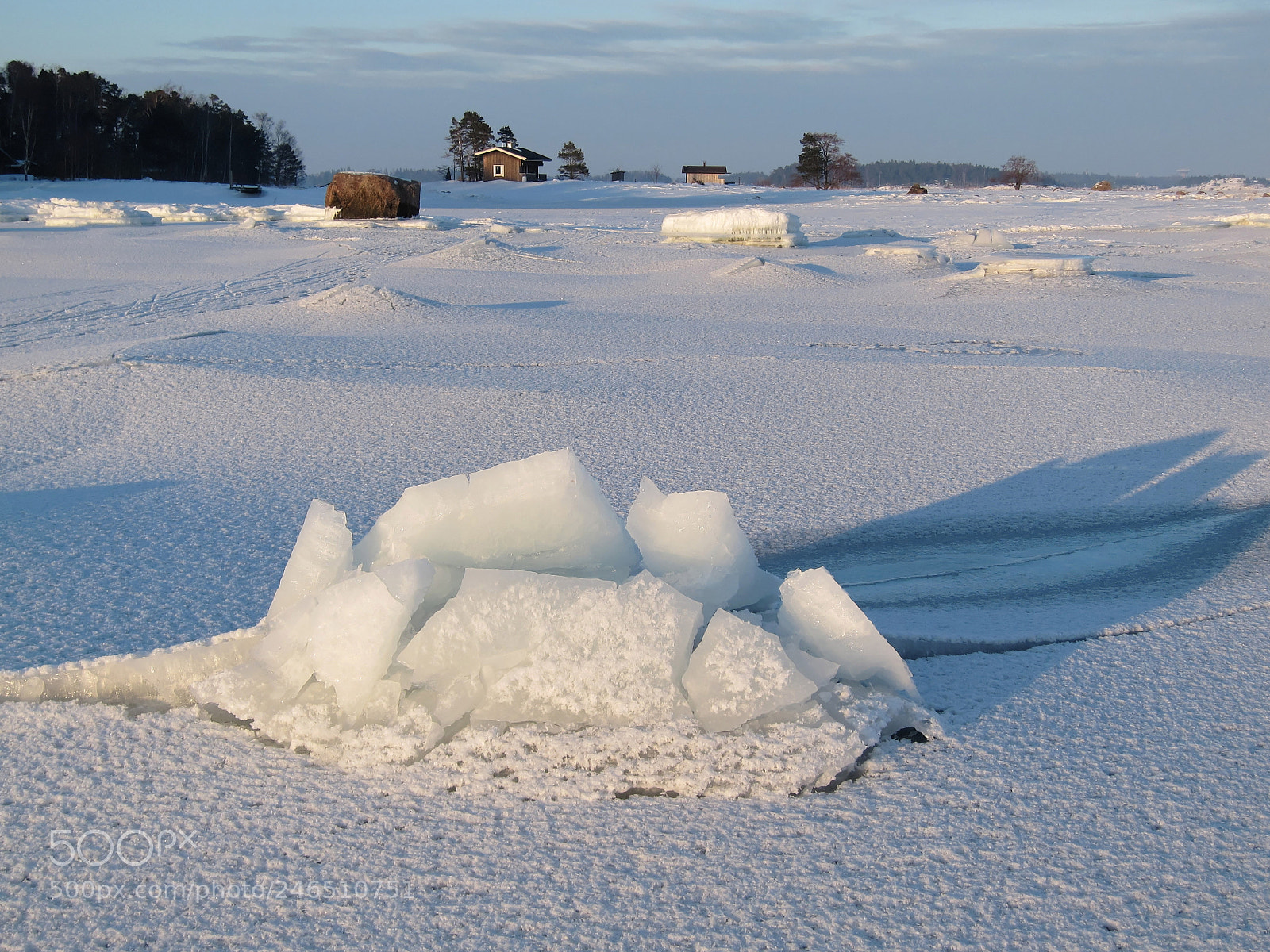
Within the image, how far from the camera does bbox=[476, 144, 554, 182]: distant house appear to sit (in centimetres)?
3753

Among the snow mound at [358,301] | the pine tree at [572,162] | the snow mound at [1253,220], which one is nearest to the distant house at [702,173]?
the pine tree at [572,162]

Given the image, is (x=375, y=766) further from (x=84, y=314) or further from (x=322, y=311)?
(x=84, y=314)

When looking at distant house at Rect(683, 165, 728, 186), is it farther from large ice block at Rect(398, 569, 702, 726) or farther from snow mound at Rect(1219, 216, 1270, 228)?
large ice block at Rect(398, 569, 702, 726)

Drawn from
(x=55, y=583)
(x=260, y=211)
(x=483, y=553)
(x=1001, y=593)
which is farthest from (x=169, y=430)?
(x=260, y=211)

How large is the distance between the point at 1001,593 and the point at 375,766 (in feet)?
5.72

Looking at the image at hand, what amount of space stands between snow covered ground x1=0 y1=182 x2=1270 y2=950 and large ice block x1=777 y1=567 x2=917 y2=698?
149 millimetres

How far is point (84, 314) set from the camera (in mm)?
6535

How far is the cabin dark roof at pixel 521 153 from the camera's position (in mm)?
37562

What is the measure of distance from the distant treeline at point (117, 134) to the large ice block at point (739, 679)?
2793 centimetres

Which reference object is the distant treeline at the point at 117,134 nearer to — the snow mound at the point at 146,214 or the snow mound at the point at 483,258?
the snow mound at the point at 146,214

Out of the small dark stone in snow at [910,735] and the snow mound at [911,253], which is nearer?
the small dark stone in snow at [910,735]

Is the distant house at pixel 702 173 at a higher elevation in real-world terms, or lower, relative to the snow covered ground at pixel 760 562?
higher

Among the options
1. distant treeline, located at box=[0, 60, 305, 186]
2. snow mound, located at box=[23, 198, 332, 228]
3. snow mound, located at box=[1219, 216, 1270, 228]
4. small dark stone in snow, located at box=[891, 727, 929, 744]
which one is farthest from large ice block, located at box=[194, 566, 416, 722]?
distant treeline, located at box=[0, 60, 305, 186]

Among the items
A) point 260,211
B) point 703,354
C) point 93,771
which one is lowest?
point 93,771
